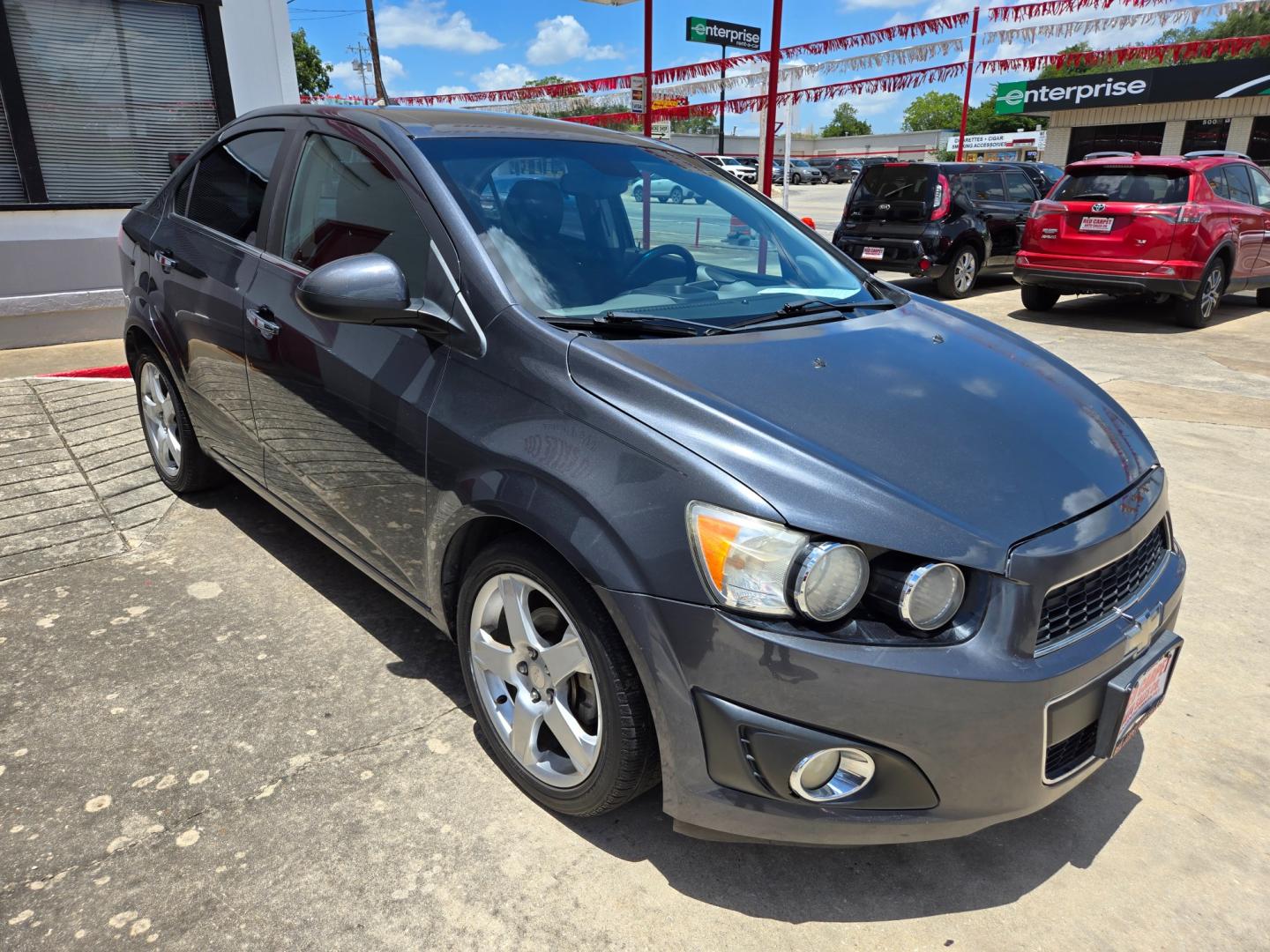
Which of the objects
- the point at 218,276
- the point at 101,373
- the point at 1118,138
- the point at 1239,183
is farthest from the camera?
the point at 1118,138

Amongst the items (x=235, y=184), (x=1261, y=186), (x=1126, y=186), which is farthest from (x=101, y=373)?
(x=1261, y=186)

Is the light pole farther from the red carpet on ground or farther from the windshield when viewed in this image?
the windshield

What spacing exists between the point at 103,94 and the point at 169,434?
189 inches

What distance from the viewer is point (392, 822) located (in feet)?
7.48

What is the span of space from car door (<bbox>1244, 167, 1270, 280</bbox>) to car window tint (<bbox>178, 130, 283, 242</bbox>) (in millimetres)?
10650

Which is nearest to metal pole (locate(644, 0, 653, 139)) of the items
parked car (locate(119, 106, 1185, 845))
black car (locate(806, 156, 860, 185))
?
parked car (locate(119, 106, 1185, 845))

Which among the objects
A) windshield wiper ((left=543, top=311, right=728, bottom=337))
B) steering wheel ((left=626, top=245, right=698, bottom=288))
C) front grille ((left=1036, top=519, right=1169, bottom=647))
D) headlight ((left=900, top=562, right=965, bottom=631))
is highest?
steering wheel ((left=626, top=245, right=698, bottom=288))

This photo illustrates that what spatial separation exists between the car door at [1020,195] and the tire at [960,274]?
3.10 feet

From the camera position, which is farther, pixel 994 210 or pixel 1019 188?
pixel 1019 188

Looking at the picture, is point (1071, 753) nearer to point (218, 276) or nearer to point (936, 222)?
point (218, 276)

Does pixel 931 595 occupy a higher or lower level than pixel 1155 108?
lower

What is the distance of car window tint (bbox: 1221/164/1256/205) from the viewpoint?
9.57m

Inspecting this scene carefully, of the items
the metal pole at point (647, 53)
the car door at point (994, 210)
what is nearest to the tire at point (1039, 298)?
the car door at point (994, 210)

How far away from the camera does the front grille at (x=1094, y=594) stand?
1854 mm
